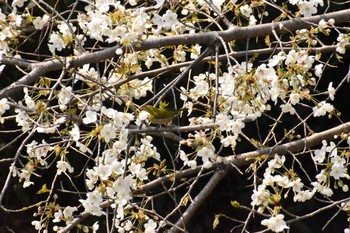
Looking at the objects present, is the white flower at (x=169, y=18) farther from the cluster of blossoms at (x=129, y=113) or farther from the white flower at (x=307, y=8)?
the white flower at (x=307, y=8)

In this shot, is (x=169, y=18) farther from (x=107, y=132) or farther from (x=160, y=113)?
(x=107, y=132)

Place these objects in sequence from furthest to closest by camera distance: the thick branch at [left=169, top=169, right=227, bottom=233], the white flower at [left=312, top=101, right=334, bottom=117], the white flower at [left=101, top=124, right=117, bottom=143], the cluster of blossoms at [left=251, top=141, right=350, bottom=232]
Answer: the thick branch at [left=169, top=169, right=227, bottom=233] < the white flower at [left=312, top=101, right=334, bottom=117] < the cluster of blossoms at [left=251, top=141, right=350, bottom=232] < the white flower at [left=101, top=124, right=117, bottom=143]

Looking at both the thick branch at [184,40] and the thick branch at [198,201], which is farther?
the thick branch at [198,201]

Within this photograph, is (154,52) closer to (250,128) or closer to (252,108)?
(252,108)

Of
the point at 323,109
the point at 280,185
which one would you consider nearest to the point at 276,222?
the point at 280,185

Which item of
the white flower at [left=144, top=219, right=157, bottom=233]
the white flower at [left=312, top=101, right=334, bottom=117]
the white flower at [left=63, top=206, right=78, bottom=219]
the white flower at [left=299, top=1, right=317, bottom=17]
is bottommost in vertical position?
the white flower at [left=144, top=219, right=157, bottom=233]

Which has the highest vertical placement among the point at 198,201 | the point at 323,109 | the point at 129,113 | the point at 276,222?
the point at 129,113

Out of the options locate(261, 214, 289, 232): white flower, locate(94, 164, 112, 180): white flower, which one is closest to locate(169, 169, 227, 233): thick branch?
locate(261, 214, 289, 232): white flower

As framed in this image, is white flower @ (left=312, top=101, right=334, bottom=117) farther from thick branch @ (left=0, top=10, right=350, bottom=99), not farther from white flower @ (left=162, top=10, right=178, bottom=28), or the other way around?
white flower @ (left=162, top=10, right=178, bottom=28)

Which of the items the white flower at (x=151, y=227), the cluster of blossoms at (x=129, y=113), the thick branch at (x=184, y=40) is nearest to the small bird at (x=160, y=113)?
the cluster of blossoms at (x=129, y=113)

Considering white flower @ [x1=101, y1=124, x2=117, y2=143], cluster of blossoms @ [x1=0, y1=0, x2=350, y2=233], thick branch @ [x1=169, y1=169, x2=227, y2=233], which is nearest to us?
white flower @ [x1=101, y1=124, x2=117, y2=143]

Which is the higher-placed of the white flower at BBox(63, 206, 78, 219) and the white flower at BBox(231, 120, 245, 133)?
the white flower at BBox(231, 120, 245, 133)

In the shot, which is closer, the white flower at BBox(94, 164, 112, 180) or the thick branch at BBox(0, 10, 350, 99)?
the white flower at BBox(94, 164, 112, 180)

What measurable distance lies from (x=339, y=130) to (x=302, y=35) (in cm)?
45
